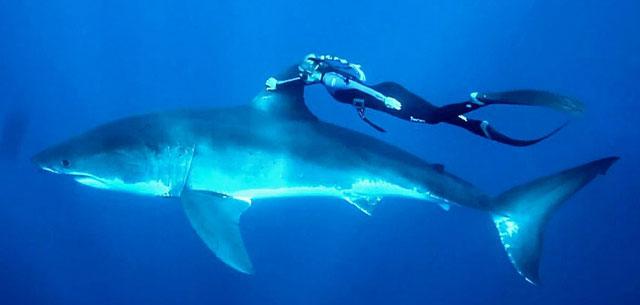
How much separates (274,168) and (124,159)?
1.76m

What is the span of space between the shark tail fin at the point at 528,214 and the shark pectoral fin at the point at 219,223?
322 centimetres

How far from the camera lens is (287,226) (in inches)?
482

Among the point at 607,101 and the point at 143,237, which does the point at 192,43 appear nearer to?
the point at 143,237

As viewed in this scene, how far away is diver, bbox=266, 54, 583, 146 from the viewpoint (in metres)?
4.98

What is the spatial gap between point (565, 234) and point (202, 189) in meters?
13.6

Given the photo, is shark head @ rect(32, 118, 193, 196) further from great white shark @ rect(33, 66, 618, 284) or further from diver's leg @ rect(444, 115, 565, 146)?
diver's leg @ rect(444, 115, 565, 146)

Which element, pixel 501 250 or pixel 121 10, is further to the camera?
pixel 121 10

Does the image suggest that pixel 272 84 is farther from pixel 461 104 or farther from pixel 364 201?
pixel 461 104

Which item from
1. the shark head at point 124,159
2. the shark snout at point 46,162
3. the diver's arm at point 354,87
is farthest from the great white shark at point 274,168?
the diver's arm at point 354,87

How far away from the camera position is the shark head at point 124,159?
16.8 feet

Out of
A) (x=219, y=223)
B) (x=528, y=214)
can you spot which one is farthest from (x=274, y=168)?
(x=528, y=214)

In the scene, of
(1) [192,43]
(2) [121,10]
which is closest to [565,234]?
(1) [192,43]

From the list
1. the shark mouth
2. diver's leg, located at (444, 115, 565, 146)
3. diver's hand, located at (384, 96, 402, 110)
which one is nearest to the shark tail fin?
diver's leg, located at (444, 115, 565, 146)

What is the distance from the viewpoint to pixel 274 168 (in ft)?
18.6
